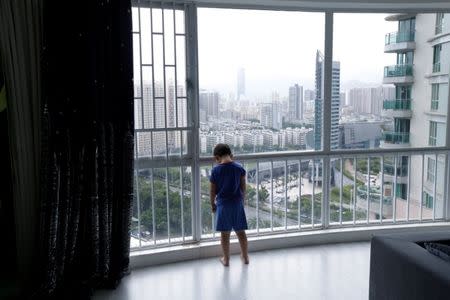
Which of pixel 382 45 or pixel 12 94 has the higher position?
pixel 382 45

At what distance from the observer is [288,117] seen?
11.9 ft

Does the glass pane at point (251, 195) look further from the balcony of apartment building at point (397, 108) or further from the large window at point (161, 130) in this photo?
the balcony of apartment building at point (397, 108)

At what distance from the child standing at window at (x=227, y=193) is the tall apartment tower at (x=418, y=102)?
1.61 meters

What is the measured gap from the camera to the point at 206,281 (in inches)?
117

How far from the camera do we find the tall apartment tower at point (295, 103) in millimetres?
3598

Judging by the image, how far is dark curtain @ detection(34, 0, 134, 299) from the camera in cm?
260

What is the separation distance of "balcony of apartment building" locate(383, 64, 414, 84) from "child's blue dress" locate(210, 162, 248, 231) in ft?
5.72

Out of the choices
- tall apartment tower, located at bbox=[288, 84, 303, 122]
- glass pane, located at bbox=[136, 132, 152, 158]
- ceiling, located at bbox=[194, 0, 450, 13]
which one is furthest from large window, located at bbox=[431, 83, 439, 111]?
glass pane, located at bbox=[136, 132, 152, 158]

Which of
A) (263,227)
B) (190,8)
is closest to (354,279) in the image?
(263,227)

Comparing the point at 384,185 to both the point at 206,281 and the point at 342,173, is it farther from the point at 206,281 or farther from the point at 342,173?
the point at 206,281

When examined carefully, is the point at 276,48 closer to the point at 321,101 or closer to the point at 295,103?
the point at 295,103

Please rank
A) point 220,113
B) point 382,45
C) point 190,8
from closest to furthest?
point 190,8, point 220,113, point 382,45

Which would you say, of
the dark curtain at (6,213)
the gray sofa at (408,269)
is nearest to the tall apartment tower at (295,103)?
the gray sofa at (408,269)

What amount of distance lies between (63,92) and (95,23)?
0.50 m
